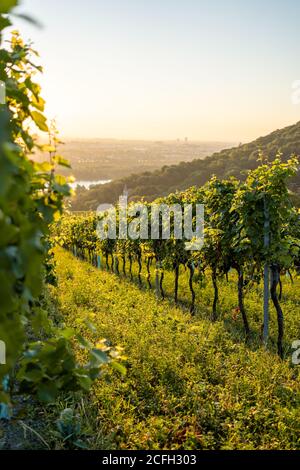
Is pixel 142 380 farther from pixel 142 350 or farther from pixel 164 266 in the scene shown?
pixel 164 266

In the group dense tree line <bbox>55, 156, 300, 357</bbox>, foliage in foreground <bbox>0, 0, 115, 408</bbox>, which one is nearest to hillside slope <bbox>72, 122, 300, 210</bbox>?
dense tree line <bbox>55, 156, 300, 357</bbox>

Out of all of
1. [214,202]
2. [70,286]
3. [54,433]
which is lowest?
[70,286]

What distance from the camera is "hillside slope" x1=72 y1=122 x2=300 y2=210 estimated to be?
84.6m

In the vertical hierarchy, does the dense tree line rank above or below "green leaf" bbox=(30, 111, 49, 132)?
below

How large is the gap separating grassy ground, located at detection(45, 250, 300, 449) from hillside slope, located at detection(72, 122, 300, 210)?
73.3 metres

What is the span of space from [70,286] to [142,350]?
7.28 metres

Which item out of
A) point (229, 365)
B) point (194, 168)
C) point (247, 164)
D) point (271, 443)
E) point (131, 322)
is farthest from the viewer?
point (194, 168)

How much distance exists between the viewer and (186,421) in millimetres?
5133

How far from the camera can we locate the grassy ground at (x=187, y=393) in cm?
485

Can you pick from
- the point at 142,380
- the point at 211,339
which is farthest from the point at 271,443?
the point at 211,339

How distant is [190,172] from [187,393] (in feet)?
289

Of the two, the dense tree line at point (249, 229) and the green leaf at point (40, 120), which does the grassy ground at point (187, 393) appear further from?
the dense tree line at point (249, 229)

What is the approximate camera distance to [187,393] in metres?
5.84

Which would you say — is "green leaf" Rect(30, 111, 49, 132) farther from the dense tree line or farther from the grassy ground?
the dense tree line
